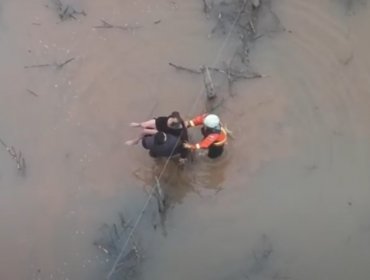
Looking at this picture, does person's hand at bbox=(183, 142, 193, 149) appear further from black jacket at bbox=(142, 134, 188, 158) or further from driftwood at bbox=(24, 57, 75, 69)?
driftwood at bbox=(24, 57, 75, 69)

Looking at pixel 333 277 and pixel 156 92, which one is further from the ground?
pixel 156 92

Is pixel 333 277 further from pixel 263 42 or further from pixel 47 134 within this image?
pixel 47 134

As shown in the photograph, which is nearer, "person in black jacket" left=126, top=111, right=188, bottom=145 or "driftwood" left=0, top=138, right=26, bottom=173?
"person in black jacket" left=126, top=111, right=188, bottom=145

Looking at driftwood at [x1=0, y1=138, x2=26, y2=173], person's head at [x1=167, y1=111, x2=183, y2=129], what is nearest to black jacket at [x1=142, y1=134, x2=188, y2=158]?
person's head at [x1=167, y1=111, x2=183, y2=129]

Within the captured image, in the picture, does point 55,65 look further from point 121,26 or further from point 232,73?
point 232,73

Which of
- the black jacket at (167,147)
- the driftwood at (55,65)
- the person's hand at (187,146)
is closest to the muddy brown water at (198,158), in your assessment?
the driftwood at (55,65)

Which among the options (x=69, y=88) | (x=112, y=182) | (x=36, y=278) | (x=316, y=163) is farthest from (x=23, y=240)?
(x=316, y=163)
